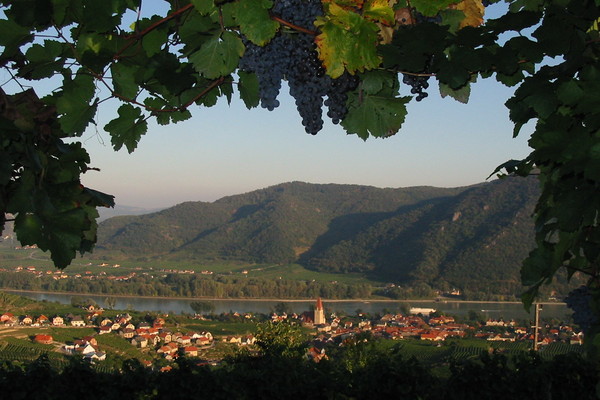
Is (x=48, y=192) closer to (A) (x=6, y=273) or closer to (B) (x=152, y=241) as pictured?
(A) (x=6, y=273)

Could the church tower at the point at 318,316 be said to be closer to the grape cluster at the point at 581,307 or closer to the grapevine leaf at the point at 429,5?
the grape cluster at the point at 581,307

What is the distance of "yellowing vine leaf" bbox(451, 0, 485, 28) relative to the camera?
143 centimetres

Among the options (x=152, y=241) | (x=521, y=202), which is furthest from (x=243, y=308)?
(x=152, y=241)

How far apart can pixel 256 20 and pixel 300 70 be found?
20cm

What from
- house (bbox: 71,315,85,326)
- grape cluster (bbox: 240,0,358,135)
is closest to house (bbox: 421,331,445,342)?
house (bbox: 71,315,85,326)

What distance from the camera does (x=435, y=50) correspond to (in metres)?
1.34

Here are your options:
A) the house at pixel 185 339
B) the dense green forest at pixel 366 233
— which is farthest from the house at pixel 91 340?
the dense green forest at pixel 366 233

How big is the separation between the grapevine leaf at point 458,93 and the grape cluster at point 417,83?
13 cm

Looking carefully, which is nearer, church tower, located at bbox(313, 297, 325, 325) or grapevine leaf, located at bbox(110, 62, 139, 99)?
grapevine leaf, located at bbox(110, 62, 139, 99)

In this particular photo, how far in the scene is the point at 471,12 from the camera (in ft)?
4.72

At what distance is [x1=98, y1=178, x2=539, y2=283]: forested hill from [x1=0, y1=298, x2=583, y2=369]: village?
63.5 ft

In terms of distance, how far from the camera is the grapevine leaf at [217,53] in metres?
1.31

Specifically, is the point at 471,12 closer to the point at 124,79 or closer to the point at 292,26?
the point at 292,26

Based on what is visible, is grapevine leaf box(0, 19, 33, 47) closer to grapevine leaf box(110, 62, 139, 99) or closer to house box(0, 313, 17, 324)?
grapevine leaf box(110, 62, 139, 99)
